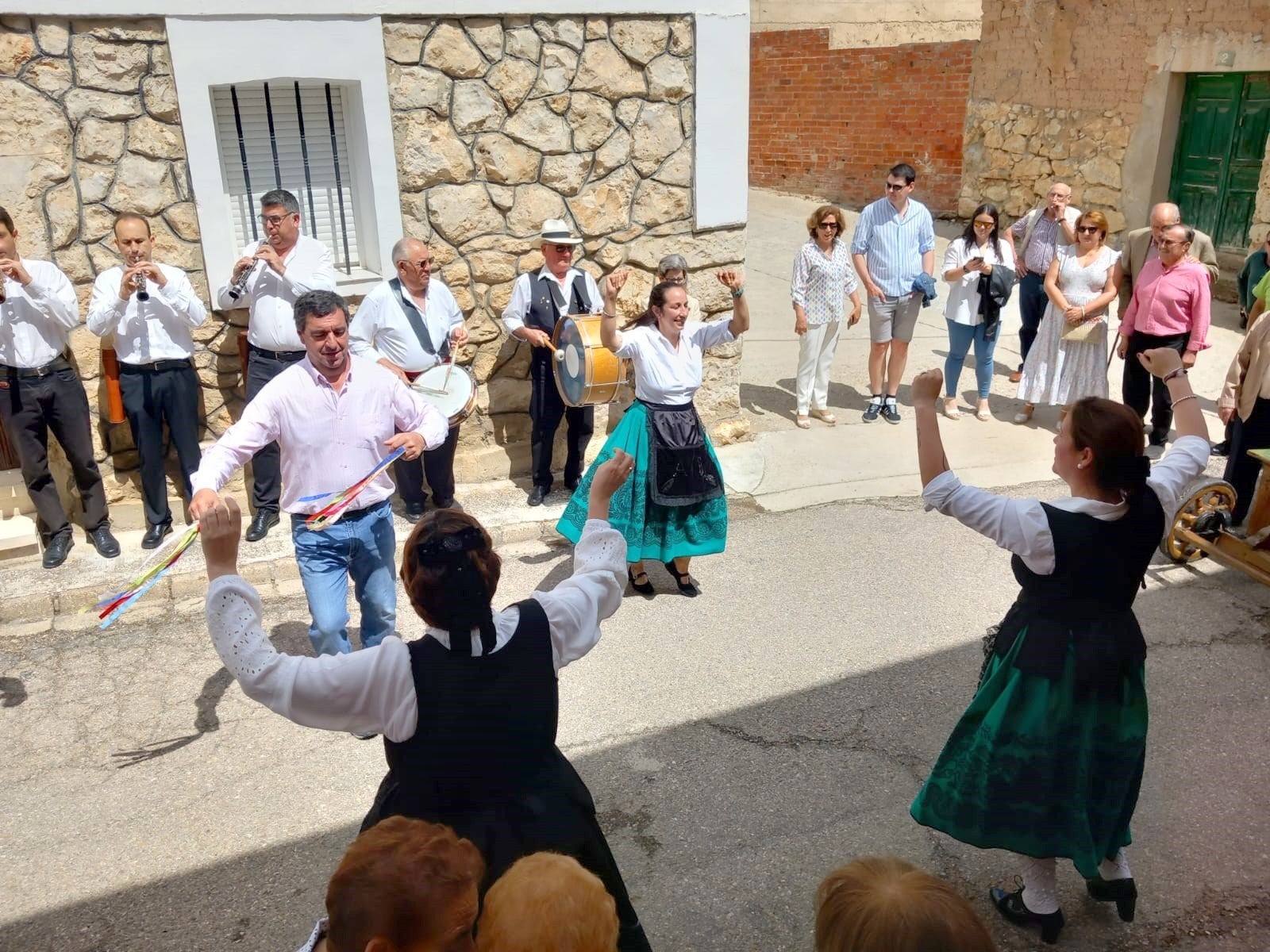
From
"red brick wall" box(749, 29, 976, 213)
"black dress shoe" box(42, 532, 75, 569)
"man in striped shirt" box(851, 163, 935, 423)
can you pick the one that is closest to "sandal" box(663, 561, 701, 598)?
"man in striped shirt" box(851, 163, 935, 423)

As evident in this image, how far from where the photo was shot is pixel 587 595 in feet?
8.82

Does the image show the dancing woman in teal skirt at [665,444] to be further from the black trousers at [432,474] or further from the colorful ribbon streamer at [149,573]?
the colorful ribbon streamer at [149,573]

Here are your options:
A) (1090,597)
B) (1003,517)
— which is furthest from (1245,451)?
(1003,517)

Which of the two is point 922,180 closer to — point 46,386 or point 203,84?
point 203,84

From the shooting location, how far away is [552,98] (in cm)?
670

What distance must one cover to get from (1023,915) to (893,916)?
184 centimetres

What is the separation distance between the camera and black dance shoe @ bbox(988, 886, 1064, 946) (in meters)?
3.27

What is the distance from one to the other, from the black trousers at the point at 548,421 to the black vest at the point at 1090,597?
3980 mm

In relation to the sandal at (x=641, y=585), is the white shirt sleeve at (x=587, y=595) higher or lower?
higher

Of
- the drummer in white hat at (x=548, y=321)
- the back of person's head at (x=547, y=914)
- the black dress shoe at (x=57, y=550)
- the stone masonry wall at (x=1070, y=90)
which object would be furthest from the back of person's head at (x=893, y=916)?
the stone masonry wall at (x=1070, y=90)

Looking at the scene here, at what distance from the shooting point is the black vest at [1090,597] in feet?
9.54

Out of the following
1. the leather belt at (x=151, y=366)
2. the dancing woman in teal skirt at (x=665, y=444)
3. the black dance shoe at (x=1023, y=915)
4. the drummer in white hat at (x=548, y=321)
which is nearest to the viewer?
the black dance shoe at (x=1023, y=915)

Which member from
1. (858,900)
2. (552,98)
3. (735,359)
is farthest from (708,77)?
(858,900)

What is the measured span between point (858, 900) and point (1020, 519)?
55.2 inches
